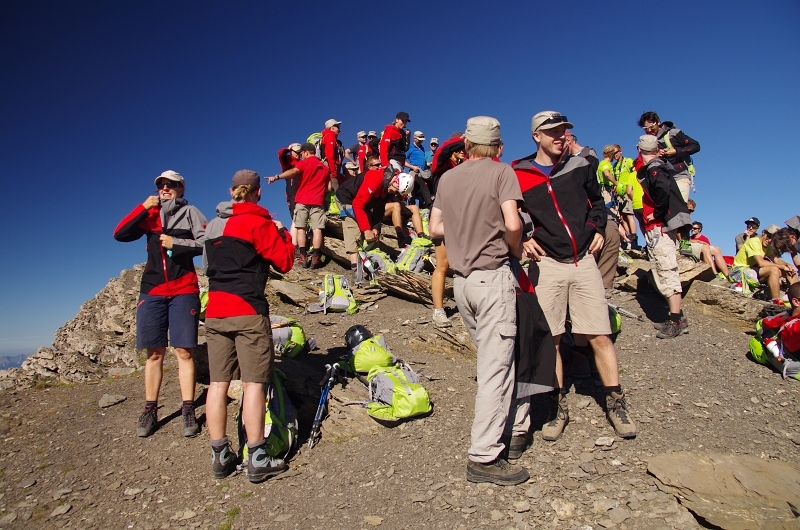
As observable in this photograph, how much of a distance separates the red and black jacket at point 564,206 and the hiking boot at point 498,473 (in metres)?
1.91

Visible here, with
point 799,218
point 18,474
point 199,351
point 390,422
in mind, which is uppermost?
point 799,218

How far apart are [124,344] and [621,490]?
10.1 meters

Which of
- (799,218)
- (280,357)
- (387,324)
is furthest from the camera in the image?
(799,218)

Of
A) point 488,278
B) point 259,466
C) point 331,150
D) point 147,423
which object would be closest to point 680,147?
point 488,278

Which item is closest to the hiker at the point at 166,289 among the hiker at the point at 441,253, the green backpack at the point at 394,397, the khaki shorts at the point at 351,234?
the green backpack at the point at 394,397

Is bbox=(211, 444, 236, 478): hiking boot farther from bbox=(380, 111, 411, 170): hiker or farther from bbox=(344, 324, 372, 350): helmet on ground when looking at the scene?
bbox=(380, 111, 411, 170): hiker

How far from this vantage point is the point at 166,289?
5.39 m

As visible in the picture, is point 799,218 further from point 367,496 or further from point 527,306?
point 367,496

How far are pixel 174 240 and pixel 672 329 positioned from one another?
698 centimetres

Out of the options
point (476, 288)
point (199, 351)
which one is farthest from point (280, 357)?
point (476, 288)

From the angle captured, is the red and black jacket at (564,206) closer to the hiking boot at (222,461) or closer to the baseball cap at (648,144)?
the baseball cap at (648,144)

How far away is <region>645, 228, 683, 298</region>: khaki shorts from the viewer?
6.83m

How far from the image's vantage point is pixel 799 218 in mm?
10977

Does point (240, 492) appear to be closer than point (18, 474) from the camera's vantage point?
Yes
